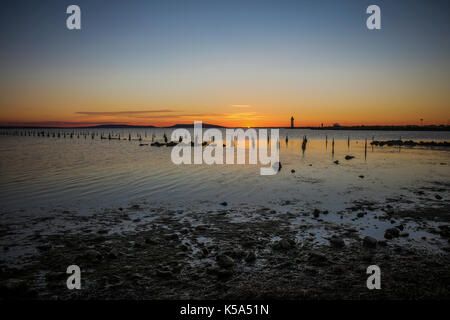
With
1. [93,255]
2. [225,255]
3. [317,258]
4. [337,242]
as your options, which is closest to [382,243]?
[337,242]

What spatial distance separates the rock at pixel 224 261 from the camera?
7445 millimetres

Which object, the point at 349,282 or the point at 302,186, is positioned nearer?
the point at 349,282

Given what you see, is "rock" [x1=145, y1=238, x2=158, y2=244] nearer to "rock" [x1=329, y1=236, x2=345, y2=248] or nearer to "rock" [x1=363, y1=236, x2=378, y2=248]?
"rock" [x1=329, y1=236, x2=345, y2=248]

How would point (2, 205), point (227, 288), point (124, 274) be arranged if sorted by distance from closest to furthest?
point (227, 288), point (124, 274), point (2, 205)

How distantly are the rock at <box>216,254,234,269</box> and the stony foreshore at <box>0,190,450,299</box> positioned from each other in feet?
0.11

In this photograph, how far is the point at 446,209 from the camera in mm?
13016

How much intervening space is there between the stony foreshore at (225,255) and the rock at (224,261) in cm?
3

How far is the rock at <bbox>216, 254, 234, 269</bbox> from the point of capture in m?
7.45

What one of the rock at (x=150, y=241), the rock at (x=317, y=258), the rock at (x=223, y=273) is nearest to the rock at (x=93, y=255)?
the rock at (x=150, y=241)

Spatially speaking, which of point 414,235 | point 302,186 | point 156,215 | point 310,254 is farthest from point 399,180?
point 156,215

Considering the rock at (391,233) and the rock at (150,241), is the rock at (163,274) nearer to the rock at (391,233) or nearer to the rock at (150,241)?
the rock at (150,241)

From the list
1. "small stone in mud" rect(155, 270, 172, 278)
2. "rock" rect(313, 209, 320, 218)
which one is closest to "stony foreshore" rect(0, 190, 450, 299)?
"small stone in mud" rect(155, 270, 172, 278)

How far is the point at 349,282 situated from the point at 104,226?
28.5 ft
